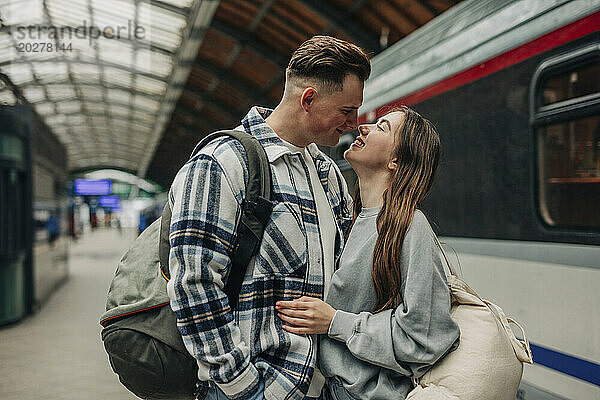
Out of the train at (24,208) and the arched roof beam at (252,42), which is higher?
the arched roof beam at (252,42)

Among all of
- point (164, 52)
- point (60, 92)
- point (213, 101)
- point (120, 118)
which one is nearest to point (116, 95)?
point (120, 118)

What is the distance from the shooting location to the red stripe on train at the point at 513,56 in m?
2.53

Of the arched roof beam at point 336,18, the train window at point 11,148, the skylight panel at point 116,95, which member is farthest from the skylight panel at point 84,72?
the arched roof beam at point 336,18

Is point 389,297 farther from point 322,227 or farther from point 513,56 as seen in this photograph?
point 513,56

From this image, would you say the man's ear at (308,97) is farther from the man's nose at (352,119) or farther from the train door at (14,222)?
the train door at (14,222)

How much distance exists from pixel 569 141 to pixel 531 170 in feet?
0.79

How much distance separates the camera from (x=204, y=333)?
1479 millimetres

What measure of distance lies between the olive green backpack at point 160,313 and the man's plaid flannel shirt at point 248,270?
33 mm

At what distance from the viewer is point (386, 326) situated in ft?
5.18

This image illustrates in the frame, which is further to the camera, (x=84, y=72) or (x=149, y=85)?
(x=149, y=85)

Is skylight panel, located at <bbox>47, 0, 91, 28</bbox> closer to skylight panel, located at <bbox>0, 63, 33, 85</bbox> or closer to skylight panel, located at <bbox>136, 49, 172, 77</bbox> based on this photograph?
skylight panel, located at <bbox>0, 63, 33, 85</bbox>

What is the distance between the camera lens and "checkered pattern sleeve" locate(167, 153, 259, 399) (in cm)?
147

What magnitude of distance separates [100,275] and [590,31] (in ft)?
38.9

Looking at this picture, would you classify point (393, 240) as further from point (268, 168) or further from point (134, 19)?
point (134, 19)
